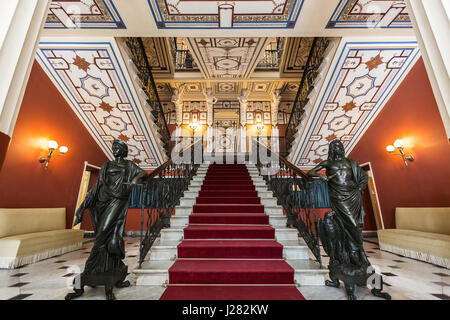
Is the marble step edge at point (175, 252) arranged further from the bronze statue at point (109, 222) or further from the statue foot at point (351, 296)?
the statue foot at point (351, 296)

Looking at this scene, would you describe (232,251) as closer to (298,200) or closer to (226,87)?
(298,200)

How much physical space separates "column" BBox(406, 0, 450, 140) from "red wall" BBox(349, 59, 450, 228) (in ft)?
11.1

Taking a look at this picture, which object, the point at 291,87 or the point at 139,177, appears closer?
the point at 139,177

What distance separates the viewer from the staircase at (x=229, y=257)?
1.93m

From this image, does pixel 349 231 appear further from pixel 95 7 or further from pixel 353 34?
pixel 95 7

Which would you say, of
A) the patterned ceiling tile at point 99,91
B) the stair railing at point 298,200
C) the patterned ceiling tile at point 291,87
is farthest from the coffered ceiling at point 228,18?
the patterned ceiling tile at point 291,87

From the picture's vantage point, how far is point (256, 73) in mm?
7492

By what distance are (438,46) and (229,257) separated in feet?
8.56

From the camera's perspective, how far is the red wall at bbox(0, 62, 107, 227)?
3.60 meters

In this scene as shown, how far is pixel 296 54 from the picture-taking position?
21.8ft

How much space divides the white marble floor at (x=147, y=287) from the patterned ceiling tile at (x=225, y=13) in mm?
4095

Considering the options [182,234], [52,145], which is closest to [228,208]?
[182,234]

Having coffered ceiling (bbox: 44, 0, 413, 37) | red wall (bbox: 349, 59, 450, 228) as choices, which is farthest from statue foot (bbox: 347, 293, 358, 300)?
coffered ceiling (bbox: 44, 0, 413, 37)
